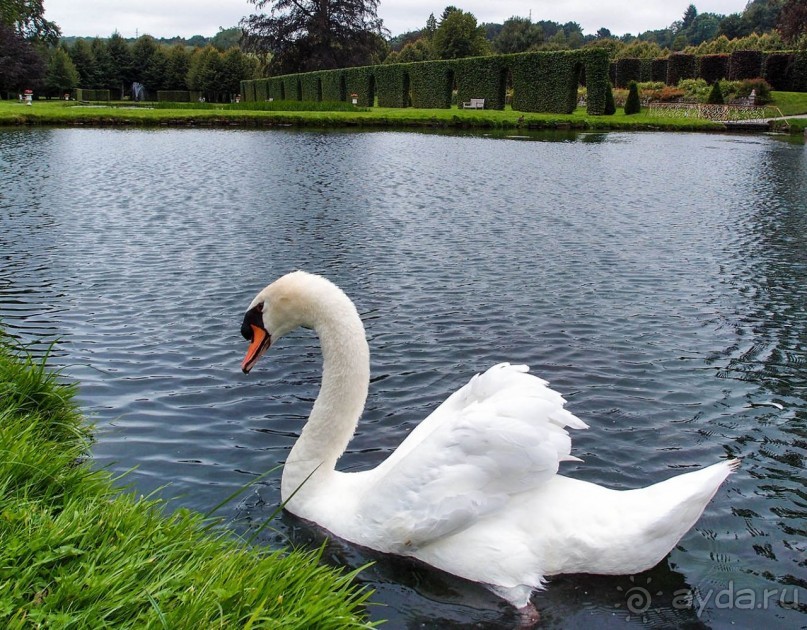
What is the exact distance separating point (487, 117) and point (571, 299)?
33241 millimetres

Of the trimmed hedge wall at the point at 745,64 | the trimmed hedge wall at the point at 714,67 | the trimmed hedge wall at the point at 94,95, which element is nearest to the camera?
the trimmed hedge wall at the point at 745,64

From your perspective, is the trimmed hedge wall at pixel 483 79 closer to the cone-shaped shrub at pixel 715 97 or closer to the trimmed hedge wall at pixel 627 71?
the cone-shaped shrub at pixel 715 97

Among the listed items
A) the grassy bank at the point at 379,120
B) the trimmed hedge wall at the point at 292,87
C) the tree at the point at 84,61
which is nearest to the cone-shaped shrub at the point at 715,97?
the grassy bank at the point at 379,120

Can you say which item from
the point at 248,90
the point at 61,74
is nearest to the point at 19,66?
the point at 61,74

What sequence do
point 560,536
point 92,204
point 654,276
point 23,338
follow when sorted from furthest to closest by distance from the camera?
point 92,204
point 654,276
point 23,338
point 560,536

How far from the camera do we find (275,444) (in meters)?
5.58

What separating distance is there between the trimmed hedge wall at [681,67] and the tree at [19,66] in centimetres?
5442

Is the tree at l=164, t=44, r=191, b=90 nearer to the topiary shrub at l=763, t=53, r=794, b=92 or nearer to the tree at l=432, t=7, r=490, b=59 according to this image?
the tree at l=432, t=7, r=490, b=59

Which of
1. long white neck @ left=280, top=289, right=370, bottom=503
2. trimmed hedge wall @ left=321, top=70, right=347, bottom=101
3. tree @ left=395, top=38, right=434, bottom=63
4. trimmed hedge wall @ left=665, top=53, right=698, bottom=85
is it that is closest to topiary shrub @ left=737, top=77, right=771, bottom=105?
trimmed hedge wall @ left=665, top=53, right=698, bottom=85

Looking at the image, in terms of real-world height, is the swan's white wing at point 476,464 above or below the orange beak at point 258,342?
below

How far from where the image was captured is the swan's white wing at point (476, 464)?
3711mm

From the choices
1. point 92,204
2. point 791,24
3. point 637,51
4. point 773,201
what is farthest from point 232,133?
point 637,51

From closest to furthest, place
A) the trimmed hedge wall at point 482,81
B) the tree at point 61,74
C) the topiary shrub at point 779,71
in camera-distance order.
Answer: the trimmed hedge wall at point 482,81, the topiary shrub at point 779,71, the tree at point 61,74

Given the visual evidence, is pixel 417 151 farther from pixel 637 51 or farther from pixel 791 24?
pixel 637 51
